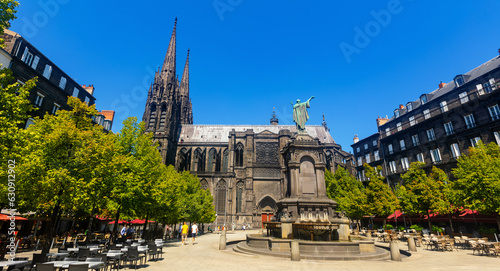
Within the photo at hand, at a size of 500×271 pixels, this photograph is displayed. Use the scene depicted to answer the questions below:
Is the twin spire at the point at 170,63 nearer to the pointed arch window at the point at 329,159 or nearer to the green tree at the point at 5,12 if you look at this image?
the pointed arch window at the point at 329,159

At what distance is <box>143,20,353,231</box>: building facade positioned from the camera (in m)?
44.4

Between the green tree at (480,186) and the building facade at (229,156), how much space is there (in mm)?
26239

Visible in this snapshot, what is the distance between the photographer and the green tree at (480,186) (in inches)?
617

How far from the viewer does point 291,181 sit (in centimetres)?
1590

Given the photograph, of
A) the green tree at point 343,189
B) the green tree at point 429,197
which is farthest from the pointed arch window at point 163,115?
the green tree at point 429,197

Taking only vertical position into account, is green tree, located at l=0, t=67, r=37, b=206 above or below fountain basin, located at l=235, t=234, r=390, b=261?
above

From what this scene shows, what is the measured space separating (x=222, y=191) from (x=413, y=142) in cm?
3389

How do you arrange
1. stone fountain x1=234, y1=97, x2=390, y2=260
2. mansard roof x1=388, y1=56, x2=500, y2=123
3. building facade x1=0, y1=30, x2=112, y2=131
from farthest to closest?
mansard roof x1=388, y1=56, x2=500, y2=123 → building facade x1=0, y1=30, x2=112, y2=131 → stone fountain x1=234, y1=97, x2=390, y2=260

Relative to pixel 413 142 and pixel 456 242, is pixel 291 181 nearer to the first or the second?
pixel 456 242

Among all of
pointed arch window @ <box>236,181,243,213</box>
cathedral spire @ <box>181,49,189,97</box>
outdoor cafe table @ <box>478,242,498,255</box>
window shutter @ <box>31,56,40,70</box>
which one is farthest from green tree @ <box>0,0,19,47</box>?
cathedral spire @ <box>181,49,189,97</box>

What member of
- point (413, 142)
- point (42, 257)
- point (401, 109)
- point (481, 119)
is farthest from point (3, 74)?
point (401, 109)

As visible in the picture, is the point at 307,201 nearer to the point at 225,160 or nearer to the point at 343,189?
the point at 343,189

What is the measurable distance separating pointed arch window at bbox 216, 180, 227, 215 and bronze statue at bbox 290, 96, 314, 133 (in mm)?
31258

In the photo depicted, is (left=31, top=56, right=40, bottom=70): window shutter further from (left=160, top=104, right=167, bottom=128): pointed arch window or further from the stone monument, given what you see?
(left=160, top=104, right=167, bottom=128): pointed arch window
